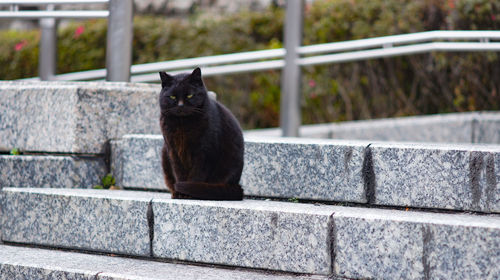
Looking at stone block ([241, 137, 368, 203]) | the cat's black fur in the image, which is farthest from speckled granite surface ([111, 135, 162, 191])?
stone block ([241, 137, 368, 203])

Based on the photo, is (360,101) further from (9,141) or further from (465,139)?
(9,141)

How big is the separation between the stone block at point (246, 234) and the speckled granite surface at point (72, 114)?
0.86 m

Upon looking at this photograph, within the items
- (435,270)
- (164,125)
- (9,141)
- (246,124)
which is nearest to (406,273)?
(435,270)

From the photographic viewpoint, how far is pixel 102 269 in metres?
2.74

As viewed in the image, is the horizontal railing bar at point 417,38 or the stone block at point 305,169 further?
the horizontal railing bar at point 417,38

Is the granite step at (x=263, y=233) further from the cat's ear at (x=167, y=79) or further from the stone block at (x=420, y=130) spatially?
the stone block at (x=420, y=130)

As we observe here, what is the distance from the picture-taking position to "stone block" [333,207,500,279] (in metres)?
2.32

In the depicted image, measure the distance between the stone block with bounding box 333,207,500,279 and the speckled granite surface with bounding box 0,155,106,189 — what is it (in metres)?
1.56

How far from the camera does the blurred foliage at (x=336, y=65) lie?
19.4 feet

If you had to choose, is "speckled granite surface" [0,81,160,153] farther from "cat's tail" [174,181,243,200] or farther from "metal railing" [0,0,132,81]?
"cat's tail" [174,181,243,200]

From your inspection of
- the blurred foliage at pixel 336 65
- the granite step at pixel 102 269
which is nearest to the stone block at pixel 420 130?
the blurred foliage at pixel 336 65

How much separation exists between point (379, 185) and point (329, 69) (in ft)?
12.5

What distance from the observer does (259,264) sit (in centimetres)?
274

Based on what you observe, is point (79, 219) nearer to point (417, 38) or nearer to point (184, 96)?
point (184, 96)
